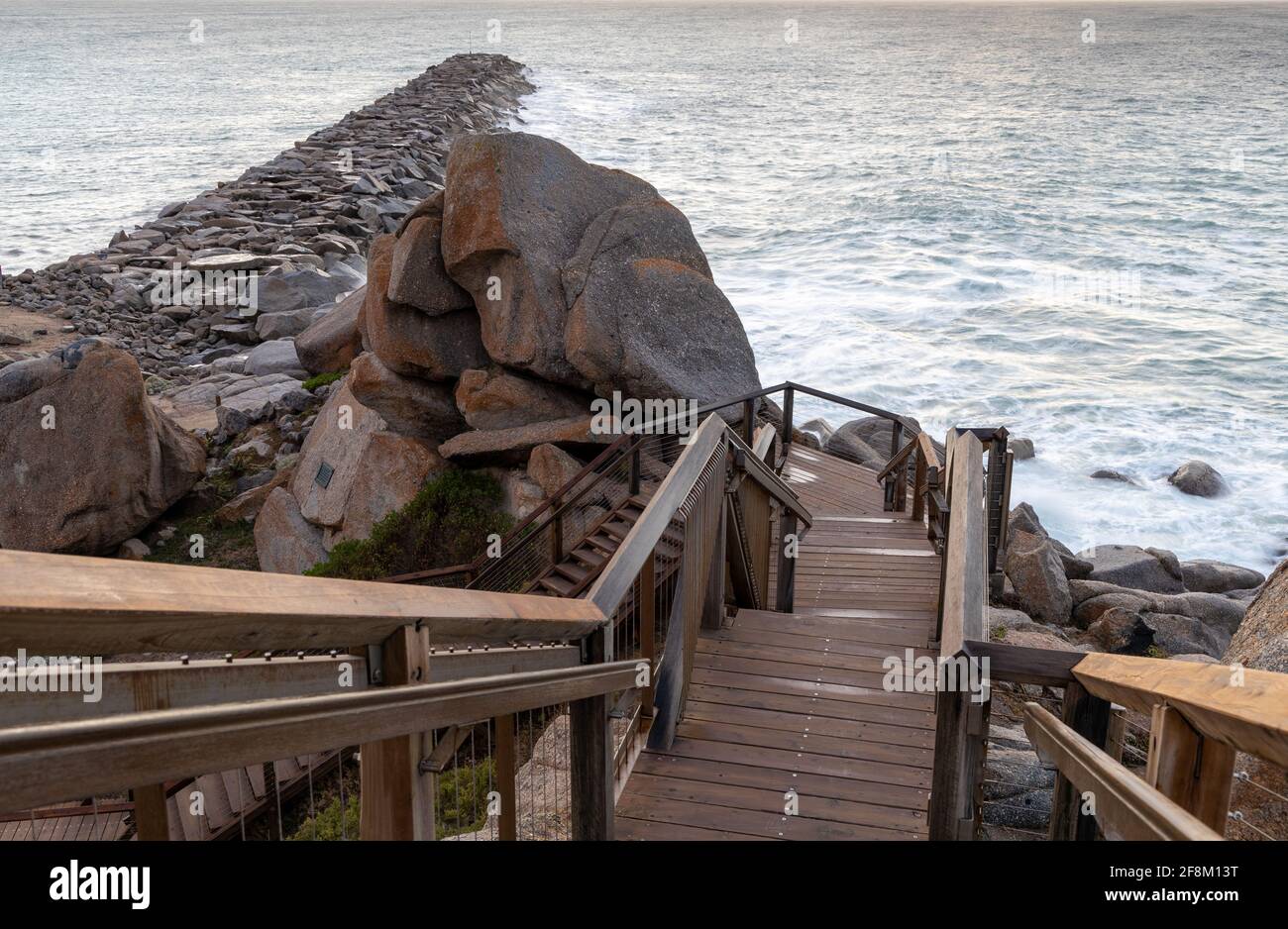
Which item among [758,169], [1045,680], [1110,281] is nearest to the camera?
[1045,680]

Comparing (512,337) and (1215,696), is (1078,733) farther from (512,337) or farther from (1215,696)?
(512,337)

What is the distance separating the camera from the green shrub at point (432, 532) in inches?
513

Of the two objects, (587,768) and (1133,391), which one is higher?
(587,768)

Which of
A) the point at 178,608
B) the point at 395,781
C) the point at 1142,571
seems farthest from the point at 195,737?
the point at 1142,571

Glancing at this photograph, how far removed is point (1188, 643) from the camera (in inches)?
480

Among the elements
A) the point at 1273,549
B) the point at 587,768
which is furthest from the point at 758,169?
the point at 587,768

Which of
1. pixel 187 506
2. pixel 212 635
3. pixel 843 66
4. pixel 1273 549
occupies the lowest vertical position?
pixel 1273 549

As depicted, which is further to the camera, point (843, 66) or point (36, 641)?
point (843, 66)

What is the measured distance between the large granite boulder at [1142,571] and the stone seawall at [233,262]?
1477cm

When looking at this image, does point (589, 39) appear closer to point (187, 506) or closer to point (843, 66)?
point (843, 66)

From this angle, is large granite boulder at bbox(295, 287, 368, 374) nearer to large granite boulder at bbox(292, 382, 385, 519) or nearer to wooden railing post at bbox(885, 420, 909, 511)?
large granite boulder at bbox(292, 382, 385, 519)

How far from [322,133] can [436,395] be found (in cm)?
3333

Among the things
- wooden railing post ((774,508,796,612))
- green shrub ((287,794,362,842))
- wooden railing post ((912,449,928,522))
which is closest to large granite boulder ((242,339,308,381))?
wooden railing post ((912,449,928,522))
